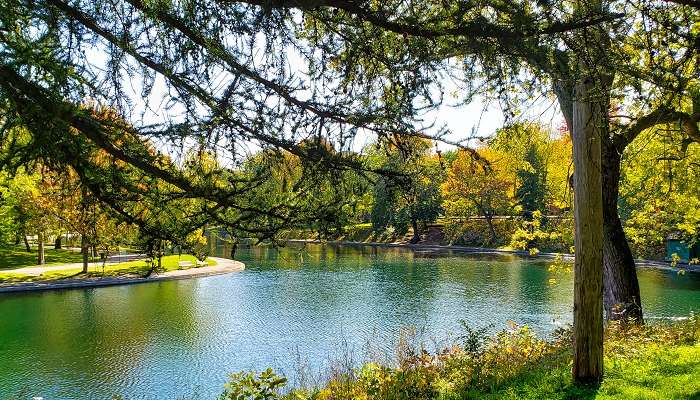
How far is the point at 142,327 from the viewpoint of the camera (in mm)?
13648

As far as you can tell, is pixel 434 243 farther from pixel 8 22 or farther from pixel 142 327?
pixel 8 22

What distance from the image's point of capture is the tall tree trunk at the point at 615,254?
7.58 meters

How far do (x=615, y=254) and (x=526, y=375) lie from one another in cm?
281

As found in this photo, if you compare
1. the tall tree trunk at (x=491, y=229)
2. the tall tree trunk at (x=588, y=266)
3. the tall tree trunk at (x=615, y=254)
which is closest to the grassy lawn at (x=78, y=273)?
the tall tree trunk at (x=615, y=254)

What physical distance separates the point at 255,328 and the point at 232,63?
11261 millimetres

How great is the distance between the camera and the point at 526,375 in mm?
5832

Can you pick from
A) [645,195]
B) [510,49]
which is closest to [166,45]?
[510,49]

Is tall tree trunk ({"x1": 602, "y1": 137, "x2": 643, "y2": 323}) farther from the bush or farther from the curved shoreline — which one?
the bush

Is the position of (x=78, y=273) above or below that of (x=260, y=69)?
below

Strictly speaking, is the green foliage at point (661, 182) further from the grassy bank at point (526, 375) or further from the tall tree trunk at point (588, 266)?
the tall tree trunk at point (588, 266)

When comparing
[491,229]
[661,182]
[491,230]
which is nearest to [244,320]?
[661,182]

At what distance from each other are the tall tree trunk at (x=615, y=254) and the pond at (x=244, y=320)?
79.0 inches

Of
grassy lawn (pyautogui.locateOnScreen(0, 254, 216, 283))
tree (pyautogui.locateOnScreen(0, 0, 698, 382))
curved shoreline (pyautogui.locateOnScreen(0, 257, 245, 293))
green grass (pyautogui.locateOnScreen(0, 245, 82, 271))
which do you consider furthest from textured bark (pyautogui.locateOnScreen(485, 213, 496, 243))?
tree (pyautogui.locateOnScreen(0, 0, 698, 382))

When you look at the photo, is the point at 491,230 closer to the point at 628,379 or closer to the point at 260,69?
the point at 628,379
